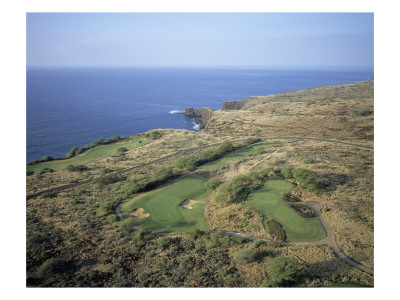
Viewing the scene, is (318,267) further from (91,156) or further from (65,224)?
(91,156)

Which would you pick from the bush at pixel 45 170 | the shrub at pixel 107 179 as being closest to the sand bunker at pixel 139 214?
the shrub at pixel 107 179

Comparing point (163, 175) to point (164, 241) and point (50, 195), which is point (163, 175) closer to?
point (164, 241)

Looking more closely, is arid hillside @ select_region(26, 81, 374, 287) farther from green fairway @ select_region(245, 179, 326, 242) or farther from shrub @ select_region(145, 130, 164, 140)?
shrub @ select_region(145, 130, 164, 140)

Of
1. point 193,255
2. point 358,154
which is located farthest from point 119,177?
point 358,154

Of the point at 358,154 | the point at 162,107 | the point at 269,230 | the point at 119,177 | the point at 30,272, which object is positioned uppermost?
the point at 162,107

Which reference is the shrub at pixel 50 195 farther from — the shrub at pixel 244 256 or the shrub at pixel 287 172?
the shrub at pixel 287 172

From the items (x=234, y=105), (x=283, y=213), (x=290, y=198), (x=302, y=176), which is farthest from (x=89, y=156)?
(x=234, y=105)
